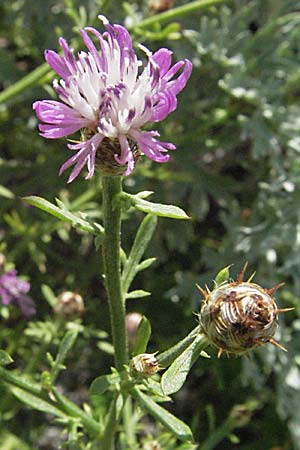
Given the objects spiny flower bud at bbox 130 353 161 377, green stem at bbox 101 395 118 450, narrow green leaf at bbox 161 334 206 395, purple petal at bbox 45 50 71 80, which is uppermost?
purple petal at bbox 45 50 71 80

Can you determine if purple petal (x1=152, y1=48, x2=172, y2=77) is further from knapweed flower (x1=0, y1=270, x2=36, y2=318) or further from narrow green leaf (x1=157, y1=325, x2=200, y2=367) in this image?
knapweed flower (x1=0, y1=270, x2=36, y2=318)

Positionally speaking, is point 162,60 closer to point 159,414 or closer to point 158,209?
point 158,209

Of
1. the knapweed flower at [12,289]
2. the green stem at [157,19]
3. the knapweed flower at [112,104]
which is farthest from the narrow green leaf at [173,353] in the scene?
the green stem at [157,19]

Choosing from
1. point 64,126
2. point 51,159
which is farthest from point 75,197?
point 64,126

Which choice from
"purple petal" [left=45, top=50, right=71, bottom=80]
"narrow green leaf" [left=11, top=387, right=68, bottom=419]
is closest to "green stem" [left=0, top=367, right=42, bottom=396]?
"narrow green leaf" [left=11, top=387, right=68, bottom=419]

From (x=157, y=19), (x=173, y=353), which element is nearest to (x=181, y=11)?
(x=157, y=19)
